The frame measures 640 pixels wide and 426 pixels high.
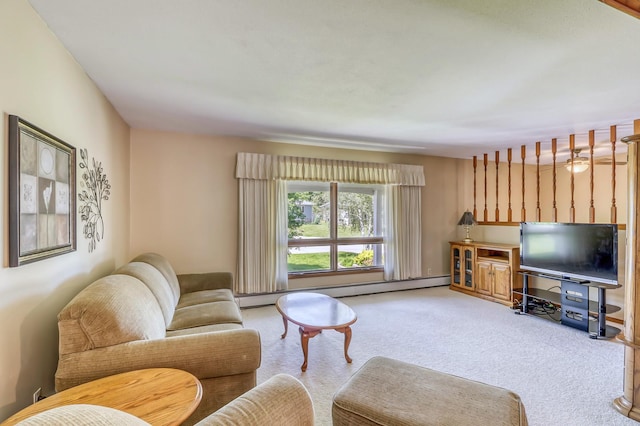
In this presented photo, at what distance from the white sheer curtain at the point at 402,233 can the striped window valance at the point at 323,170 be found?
205 millimetres

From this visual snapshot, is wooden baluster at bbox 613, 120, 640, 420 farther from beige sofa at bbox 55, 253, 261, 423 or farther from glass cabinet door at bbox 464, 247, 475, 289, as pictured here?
glass cabinet door at bbox 464, 247, 475, 289

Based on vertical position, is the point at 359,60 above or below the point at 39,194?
above

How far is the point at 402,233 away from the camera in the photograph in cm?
511

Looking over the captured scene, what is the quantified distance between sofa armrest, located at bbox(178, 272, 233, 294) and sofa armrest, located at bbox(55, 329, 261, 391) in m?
1.92

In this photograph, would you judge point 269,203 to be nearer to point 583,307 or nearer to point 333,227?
point 333,227

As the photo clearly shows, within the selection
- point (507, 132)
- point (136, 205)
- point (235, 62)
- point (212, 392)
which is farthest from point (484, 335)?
point (136, 205)

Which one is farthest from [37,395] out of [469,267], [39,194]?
[469,267]

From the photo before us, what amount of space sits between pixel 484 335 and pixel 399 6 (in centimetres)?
327

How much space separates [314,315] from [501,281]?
3.22 m

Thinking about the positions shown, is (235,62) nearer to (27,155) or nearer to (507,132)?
(27,155)

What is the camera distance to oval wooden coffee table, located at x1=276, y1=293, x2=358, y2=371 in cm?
257

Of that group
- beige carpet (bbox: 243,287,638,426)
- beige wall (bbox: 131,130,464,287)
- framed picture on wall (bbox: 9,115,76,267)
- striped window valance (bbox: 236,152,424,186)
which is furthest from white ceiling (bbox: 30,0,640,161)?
beige carpet (bbox: 243,287,638,426)

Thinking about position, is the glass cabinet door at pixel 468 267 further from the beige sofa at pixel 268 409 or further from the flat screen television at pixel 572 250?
the beige sofa at pixel 268 409

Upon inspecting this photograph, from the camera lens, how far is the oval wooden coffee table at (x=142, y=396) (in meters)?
1.15
